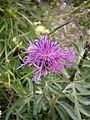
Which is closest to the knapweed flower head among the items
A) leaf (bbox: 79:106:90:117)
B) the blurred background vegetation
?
the blurred background vegetation

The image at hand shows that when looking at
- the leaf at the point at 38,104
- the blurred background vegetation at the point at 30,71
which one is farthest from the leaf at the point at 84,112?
the leaf at the point at 38,104

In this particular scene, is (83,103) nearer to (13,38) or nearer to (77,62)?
(77,62)

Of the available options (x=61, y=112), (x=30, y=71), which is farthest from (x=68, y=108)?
(x=30, y=71)

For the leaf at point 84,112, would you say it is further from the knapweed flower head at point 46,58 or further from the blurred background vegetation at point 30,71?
the knapweed flower head at point 46,58

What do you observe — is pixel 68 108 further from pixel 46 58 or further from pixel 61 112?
pixel 46 58

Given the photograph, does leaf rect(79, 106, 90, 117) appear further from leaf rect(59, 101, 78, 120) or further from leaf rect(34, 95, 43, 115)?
leaf rect(34, 95, 43, 115)
